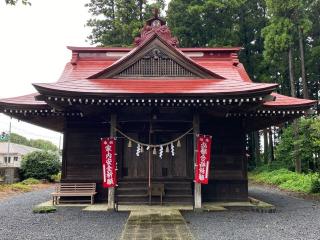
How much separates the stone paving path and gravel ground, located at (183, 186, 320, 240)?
0.34 m

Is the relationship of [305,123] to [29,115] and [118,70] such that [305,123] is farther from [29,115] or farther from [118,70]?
[29,115]

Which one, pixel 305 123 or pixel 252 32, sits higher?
pixel 252 32

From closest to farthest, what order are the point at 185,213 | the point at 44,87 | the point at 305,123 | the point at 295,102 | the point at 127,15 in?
the point at 44,87 < the point at 185,213 < the point at 295,102 < the point at 305,123 < the point at 127,15

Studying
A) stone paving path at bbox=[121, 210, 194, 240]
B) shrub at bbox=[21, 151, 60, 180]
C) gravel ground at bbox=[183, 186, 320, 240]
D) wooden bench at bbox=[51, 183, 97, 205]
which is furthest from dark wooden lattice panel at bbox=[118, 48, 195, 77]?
shrub at bbox=[21, 151, 60, 180]

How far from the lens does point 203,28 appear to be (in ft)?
110

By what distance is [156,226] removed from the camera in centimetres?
869

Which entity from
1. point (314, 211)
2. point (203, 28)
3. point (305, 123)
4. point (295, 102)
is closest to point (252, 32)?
point (203, 28)

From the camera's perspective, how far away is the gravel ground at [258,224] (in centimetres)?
797

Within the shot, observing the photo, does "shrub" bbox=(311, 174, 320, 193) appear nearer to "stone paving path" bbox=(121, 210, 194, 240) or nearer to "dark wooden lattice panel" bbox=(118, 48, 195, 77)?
"dark wooden lattice panel" bbox=(118, 48, 195, 77)

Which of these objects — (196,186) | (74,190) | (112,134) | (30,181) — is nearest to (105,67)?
(112,134)

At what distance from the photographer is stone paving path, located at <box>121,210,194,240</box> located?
7562mm

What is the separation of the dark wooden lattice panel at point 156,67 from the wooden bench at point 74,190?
14.7 feet

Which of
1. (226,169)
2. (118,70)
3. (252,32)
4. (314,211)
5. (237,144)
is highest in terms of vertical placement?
(252,32)

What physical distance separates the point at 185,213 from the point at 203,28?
83.7ft
